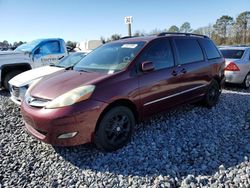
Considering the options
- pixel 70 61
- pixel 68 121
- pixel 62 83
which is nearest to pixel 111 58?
pixel 62 83

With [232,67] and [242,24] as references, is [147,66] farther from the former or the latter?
[242,24]

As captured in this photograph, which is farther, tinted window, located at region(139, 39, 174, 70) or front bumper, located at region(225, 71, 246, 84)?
front bumper, located at region(225, 71, 246, 84)

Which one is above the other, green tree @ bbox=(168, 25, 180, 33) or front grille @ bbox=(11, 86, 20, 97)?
green tree @ bbox=(168, 25, 180, 33)

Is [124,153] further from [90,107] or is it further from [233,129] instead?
[233,129]

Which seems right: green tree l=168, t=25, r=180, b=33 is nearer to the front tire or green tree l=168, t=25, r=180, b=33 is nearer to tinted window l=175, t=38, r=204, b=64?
tinted window l=175, t=38, r=204, b=64

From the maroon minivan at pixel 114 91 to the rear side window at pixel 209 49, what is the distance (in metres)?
0.43

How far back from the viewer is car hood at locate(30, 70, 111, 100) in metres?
3.31

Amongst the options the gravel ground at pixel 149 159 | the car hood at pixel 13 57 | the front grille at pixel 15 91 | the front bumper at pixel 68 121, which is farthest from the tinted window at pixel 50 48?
the front bumper at pixel 68 121

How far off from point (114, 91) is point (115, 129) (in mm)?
592

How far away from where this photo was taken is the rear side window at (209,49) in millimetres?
5325

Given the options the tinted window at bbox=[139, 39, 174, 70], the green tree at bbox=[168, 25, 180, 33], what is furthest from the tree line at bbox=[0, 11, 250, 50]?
the tinted window at bbox=[139, 39, 174, 70]

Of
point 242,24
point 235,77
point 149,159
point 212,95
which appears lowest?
point 149,159

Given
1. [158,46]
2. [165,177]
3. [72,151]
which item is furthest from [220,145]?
[72,151]

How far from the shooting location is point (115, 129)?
347 cm
